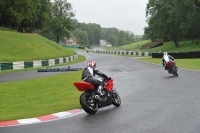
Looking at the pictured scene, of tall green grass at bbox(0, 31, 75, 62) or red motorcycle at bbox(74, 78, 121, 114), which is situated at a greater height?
tall green grass at bbox(0, 31, 75, 62)

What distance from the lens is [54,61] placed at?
33.1 meters

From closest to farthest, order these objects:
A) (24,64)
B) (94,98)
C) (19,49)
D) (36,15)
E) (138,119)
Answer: (138,119)
(94,98)
(24,64)
(19,49)
(36,15)

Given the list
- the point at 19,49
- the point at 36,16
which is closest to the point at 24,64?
the point at 19,49

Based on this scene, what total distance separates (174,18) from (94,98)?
6244cm

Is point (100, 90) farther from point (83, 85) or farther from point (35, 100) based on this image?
point (35, 100)

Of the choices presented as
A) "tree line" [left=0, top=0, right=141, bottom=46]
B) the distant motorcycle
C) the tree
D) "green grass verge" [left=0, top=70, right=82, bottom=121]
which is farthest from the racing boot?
the tree

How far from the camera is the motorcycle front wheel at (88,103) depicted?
8.10 m

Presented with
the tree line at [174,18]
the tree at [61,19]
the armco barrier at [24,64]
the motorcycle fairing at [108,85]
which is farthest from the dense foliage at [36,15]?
the motorcycle fairing at [108,85]

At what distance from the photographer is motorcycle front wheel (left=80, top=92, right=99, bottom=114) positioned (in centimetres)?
810

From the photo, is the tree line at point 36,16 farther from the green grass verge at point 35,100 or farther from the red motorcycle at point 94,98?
the red motorcycle at point 94,98

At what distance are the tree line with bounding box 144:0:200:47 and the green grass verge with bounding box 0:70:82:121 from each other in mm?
51226

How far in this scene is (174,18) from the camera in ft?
220

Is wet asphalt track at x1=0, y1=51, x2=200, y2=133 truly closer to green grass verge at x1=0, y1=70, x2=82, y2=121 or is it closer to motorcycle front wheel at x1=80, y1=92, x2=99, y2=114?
motorcycle front wheel at x1=80, y1=92, x2=99, y2=114

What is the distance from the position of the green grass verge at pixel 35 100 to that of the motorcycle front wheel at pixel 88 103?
2.76 feet
